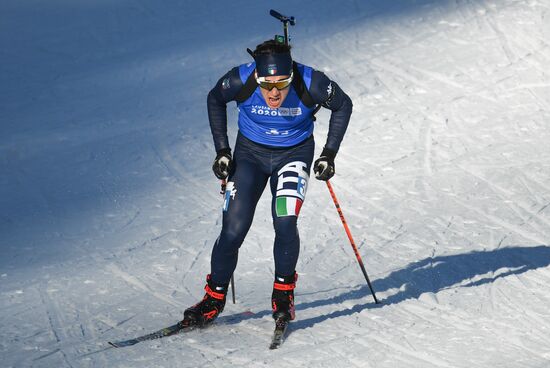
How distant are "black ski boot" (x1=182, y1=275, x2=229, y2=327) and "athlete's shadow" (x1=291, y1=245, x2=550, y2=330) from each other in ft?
2.05

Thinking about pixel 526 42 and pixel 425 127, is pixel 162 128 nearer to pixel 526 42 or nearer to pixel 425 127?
pixel 425 127

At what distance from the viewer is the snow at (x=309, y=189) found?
289 inches

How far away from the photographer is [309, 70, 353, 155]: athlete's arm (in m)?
7.13

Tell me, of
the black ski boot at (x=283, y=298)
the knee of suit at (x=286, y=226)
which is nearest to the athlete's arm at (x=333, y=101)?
the knee of suit at (x=286, y=226)

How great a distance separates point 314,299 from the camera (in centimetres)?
816

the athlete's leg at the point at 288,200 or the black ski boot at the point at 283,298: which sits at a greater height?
the athlete's leg at the point at 288,200

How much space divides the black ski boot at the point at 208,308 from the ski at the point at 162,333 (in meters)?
0.03

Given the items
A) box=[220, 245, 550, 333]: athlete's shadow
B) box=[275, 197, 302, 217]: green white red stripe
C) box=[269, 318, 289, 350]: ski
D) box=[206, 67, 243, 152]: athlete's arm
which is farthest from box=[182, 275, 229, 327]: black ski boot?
box=[206, 67, 243, 152]: athlete's arm

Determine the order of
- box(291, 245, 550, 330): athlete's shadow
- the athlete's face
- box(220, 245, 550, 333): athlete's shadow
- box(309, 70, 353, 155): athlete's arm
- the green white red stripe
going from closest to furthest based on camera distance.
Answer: the athlete's face → the green white red stripe → box(309, 70, 353, 155): athlete's arm → box(220, 245, 550, 333): athlete's shadow → box(291, 245, 550, 330): athlete's shadow

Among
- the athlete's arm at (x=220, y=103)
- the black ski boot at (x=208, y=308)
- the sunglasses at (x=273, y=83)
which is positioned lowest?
the black ski boot at (x=208, y=308)

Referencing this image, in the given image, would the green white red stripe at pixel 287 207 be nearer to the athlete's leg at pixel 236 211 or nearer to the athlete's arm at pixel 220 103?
the athlete's leg at pixel 236 211

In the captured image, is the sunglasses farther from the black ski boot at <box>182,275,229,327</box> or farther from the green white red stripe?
the black ski boot at <box>182,275,229,327</box>

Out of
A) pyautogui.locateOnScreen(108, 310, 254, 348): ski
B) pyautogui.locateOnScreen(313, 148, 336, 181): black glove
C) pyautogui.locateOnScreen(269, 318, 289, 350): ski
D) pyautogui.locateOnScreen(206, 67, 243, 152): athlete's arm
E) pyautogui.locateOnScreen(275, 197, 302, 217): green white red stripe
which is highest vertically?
pyautogui.locateOnScreen(206, 67, 243, 152): athlete's arm

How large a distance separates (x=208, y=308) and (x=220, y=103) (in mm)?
1403
